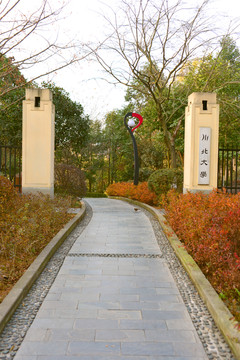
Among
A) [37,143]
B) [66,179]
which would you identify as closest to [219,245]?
[37,143]

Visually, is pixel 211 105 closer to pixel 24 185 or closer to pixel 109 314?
pixel 24 185

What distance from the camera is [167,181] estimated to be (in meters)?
12.3

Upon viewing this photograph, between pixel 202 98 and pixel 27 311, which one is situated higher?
pixel 202 98

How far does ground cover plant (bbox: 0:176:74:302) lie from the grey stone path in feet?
1.80

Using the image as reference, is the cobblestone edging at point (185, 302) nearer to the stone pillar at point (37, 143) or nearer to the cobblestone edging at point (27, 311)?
the cobblestone edging at point (27, 311)

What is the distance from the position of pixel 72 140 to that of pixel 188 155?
11557 mm

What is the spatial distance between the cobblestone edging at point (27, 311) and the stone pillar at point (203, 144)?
5366 millimetres

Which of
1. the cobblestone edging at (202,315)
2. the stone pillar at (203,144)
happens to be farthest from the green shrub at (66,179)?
the cobblestone edging at (202,315)

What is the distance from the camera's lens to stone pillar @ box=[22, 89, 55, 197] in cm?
1003

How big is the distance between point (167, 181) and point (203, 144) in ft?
9.43

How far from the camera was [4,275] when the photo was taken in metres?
4.06

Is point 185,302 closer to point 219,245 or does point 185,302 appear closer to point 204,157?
point 219,245

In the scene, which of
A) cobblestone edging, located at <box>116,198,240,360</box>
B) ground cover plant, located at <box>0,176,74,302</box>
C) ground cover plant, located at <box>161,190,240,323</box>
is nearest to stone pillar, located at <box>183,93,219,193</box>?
ground cover plant, located at <box>161,190,240,323</box>

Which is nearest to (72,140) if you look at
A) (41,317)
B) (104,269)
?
(104,269)
